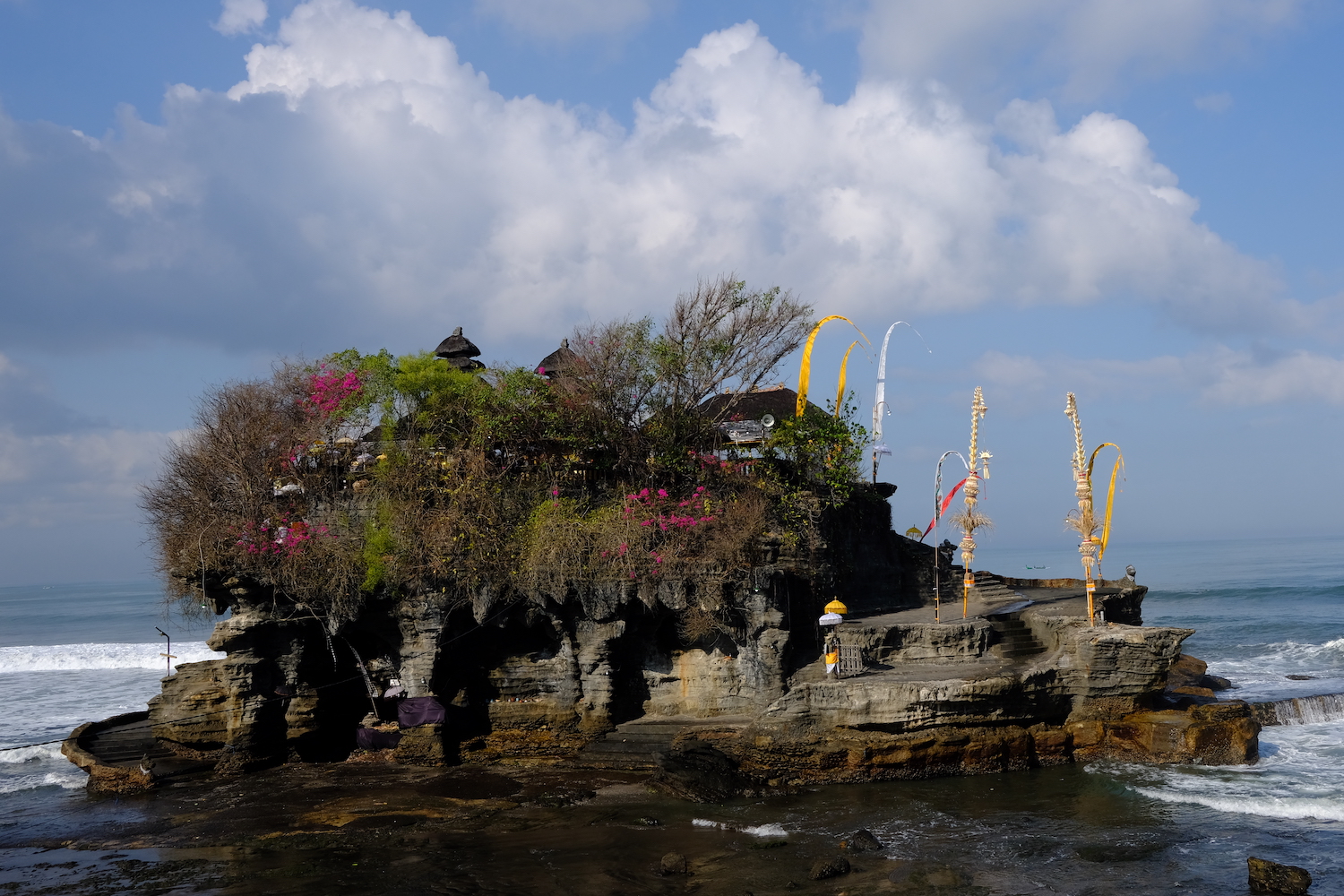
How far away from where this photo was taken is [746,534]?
67.4 ft

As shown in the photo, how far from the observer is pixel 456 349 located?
27219mm

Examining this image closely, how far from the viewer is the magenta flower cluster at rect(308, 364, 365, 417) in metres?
22.7

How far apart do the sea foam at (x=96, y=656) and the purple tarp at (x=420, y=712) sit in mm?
26393

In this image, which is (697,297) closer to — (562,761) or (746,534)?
(746,534)

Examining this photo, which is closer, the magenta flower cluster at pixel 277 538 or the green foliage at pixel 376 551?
the green foliage at pixel 376 551

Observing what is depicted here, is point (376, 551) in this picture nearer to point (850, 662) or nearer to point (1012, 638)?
point (850, 662)

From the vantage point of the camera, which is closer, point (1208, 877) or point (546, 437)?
point (1208, 877)

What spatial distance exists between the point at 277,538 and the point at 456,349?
7.90 metres

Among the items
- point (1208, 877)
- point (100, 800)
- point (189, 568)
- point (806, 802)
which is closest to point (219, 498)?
point (189, 568)

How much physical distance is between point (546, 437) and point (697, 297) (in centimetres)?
504

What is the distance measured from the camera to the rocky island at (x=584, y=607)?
18.8m

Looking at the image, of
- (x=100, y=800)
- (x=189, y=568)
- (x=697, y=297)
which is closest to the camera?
(x=100, y=800)

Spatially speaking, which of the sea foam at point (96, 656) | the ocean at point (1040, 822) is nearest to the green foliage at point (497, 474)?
the ocean at point (1040, 822)

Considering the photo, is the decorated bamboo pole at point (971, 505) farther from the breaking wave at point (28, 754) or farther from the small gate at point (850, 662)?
the breaking wave at point (28, 754)
